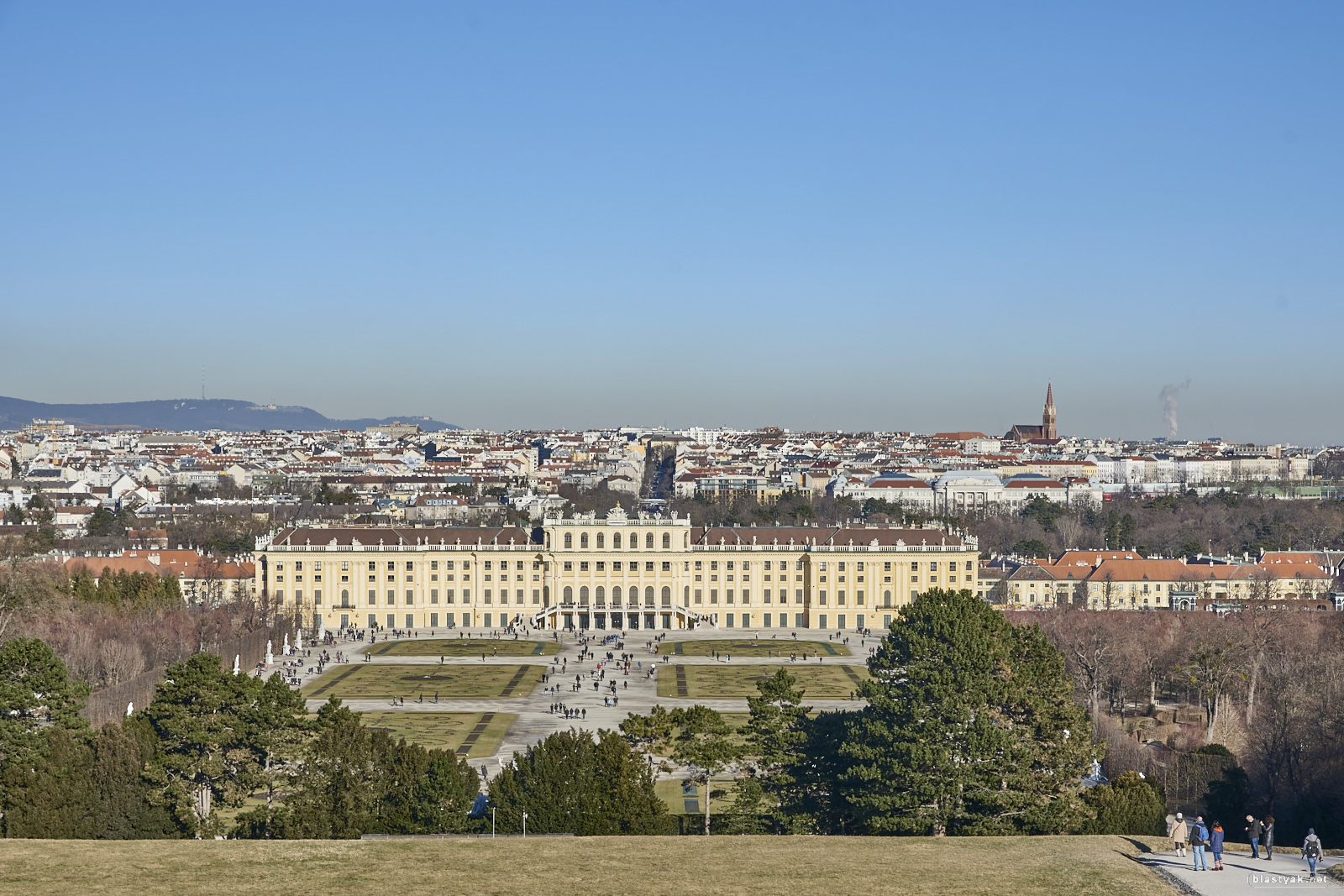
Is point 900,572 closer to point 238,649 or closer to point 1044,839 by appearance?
point 238,649

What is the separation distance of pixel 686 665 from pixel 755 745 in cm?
3927

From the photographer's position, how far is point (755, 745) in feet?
137

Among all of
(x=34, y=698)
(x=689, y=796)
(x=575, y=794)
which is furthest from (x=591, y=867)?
(x=689, y=796)

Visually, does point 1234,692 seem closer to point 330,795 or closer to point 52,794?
point 330,795

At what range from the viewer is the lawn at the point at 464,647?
3363 inches

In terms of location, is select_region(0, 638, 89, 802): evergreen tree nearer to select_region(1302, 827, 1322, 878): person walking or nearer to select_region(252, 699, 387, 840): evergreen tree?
select_region(252, 699, 387, 840): evergreen tree

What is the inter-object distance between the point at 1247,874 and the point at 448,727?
36.3 meters

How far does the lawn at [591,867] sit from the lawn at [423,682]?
36.6 metres

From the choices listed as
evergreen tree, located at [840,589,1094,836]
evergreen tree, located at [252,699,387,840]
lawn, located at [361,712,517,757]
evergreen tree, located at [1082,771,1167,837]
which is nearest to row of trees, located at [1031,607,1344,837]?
evergreen tree, located at [1082,771,1167,837]

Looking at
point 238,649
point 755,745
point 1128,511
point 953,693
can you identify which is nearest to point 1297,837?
point 953,693

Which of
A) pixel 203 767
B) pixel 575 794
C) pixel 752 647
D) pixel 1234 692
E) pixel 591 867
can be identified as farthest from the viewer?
pixel 752 647

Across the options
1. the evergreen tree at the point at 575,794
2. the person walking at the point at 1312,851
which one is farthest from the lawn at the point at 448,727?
the person walking at the point at 1312,851

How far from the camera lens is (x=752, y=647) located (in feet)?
292

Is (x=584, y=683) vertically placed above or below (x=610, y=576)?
below
